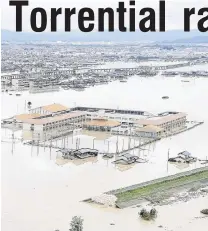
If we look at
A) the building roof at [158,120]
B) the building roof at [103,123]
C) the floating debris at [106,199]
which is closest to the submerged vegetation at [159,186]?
the floating debris at [106,199]

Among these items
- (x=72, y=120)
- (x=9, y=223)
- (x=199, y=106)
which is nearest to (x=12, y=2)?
(x=9, y=223)

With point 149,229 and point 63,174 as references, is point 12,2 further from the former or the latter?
point 63,174

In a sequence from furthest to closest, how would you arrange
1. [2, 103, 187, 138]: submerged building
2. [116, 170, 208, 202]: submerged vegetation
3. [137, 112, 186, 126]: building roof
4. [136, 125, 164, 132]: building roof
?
1. [137, 112, 186, 126]: building roof
2. [2, 103, 187, 138]: submerged building
3. [136, 125, 164, 132]: building roof
4. [116, 170, 208, 202]: submerged vegetation

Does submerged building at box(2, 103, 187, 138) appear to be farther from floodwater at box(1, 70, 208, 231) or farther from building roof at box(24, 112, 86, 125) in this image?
floodwater at box(1, 70, 208, 231)

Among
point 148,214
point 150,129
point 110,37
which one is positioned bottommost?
point 148,214

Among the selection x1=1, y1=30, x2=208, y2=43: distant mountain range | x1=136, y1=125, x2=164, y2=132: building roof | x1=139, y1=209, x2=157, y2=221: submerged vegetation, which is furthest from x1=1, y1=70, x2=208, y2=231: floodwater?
x1=1, y1=30, x2=208, y2=43: distant mountain range

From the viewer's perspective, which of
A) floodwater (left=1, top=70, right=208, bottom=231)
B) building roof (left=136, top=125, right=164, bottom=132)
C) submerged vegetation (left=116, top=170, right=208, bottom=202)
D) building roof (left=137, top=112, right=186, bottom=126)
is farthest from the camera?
building roof (left=137, top=112, right=186, bottom=126)

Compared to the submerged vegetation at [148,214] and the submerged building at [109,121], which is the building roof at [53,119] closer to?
the submerged building at [109,121]

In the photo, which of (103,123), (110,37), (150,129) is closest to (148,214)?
(150,129)

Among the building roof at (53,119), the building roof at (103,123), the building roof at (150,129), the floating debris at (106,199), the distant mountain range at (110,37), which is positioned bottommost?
the floating debris at (106,199)

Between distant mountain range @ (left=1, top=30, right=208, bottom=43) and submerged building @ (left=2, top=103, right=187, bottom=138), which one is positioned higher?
distant mountain range @ (left=1, top=30, right=208, bottom=43)

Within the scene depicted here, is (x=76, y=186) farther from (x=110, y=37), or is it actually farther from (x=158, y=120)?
(x=110, y=37)
